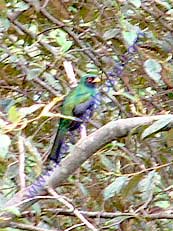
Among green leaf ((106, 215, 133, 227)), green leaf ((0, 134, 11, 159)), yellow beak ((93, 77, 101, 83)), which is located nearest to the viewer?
green leaf ((0, 134, 11, 159))

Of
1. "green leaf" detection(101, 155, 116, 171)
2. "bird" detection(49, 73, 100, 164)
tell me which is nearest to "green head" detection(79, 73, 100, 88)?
"bird" detection(49, 73, 100, 164)

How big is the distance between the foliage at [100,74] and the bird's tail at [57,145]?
0.07 m

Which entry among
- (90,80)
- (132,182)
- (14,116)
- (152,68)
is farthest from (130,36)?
(14,116)

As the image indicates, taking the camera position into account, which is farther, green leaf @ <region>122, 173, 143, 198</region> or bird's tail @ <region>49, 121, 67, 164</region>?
bird's tail @ <region>49, 121, 67, 164</region>

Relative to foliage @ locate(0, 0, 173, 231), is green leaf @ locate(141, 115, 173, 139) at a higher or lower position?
higher

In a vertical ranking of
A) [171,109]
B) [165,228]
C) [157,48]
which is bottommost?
[165,228]

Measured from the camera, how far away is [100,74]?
7.54ft

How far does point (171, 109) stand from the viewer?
2299 mm

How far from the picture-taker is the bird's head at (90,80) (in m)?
2.09

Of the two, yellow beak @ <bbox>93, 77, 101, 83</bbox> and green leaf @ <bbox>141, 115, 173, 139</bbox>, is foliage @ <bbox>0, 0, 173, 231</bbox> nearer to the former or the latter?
yellow beak @ <bbox>93, 77, 101, 83</bbox>

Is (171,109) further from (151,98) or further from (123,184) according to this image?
(123,184)

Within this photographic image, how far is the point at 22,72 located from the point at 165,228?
61 cm

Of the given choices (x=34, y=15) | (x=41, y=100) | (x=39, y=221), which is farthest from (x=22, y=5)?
(x=39, y=221)

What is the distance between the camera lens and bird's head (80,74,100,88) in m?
2.09
